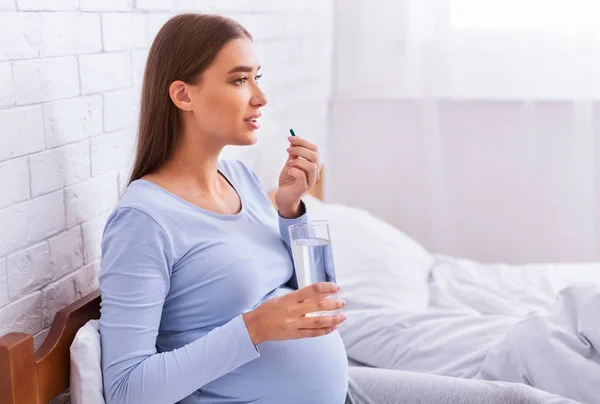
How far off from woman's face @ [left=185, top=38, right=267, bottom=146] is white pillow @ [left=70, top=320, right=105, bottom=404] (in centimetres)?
40

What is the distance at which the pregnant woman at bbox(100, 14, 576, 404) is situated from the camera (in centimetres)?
117

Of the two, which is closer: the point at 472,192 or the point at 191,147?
the point at 191,147

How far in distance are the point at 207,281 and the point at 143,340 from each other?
15 cm

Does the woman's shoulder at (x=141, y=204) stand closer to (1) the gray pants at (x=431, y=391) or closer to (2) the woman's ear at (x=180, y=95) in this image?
(2) the woman's ear at (x=180, y=95)

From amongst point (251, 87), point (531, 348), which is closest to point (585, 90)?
point (531, 348)

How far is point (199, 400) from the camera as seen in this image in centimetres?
129

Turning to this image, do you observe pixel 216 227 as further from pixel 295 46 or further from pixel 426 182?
pixel 426 182

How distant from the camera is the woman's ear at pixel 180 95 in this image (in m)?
1.32

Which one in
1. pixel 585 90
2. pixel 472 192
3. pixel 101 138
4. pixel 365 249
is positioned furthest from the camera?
pixel 472 192

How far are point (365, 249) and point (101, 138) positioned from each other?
85cm

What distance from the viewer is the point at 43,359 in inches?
45.4

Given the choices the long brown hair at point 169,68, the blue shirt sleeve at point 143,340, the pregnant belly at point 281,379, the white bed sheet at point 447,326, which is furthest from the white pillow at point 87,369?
the white bed sheet at point 447,326

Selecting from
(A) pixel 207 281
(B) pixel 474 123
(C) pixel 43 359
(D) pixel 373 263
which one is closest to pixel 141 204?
(A) pixel 207 281

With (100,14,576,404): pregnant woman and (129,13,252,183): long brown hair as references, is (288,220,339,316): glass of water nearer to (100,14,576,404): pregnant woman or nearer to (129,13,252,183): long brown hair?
(100,14,576,404): pregnant woman
